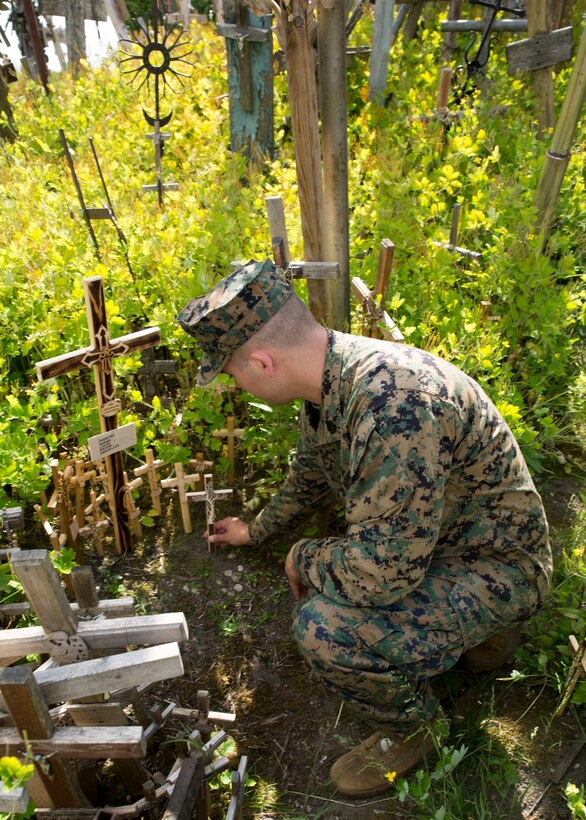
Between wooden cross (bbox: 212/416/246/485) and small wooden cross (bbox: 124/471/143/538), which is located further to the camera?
wooden cross (bbox: 212/416/246/485)

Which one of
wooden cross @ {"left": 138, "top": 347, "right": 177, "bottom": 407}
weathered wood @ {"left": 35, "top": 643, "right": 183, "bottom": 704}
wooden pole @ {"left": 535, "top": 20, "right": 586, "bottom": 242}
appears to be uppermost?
wooden pole @ {"left": 535, "top": 20, "right": 586, "bottom": 242}

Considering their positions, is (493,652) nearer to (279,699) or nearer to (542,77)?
(279,699)

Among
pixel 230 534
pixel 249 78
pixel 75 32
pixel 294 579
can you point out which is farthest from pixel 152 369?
pixel 75 32

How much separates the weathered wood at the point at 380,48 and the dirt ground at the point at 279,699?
4789 mm

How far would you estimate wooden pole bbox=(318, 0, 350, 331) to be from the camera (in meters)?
2.58

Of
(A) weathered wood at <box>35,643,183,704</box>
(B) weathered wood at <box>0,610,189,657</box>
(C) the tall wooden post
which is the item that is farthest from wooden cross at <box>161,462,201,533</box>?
(C) the tall wooden post

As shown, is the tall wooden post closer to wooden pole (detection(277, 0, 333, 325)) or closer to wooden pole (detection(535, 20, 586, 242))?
wooden pole (detection(535, 20, 586, 242))

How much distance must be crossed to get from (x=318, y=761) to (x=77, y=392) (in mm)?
1962

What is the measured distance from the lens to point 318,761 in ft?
7.48

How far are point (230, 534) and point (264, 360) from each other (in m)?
1.12

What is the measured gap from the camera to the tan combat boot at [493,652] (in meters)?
2.36

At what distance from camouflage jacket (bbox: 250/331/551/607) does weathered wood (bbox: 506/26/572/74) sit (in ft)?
12.5

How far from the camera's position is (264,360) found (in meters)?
1.92

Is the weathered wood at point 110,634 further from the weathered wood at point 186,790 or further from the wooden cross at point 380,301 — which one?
the wooden cross at point 380,301
